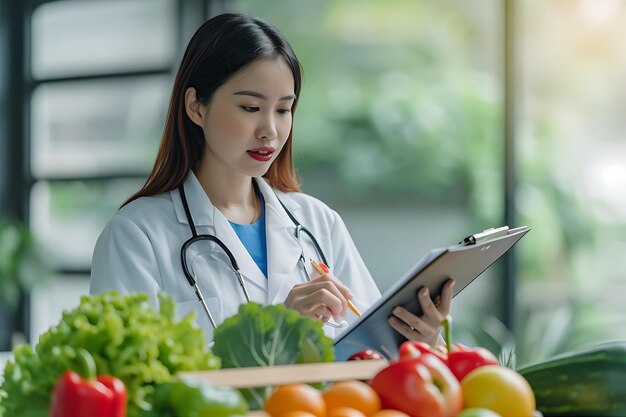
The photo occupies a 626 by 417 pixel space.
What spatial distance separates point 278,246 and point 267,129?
31cm

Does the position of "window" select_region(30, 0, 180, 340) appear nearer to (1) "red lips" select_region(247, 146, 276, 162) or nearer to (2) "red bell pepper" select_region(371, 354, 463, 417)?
A: (1) "red lips" select_region(247, 146, 276, 162)

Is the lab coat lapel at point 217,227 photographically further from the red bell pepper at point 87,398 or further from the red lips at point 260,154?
the red bell pepper at point 87,398

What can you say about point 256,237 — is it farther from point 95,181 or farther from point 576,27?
point 95,181

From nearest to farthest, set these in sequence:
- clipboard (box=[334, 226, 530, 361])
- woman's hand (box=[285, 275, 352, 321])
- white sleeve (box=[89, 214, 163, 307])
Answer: clipboard (box=[334, 226, 530, 361])
woman's hand (box=[285, 275, 352, 321])
white sleeve (box=[89, 214, 163, 307])

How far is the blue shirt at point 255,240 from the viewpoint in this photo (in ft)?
7.29

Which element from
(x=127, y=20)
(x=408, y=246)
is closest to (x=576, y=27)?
(x=408, y=246)

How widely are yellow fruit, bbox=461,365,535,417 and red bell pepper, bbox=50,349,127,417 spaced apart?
40cm

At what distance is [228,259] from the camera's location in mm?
2125

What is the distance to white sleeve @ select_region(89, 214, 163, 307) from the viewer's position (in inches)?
77.7

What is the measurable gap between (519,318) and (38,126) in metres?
2.90

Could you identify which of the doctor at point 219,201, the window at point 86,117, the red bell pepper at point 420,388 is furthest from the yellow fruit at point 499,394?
the window at point 86,117

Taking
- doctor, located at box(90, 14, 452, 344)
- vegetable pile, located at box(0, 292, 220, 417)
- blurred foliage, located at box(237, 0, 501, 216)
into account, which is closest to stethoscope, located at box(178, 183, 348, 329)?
doctor, located at box(90, 14, 452, 344)

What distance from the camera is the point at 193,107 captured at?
2.14 metres

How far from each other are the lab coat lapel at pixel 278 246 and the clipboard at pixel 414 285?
A: 540 mm
